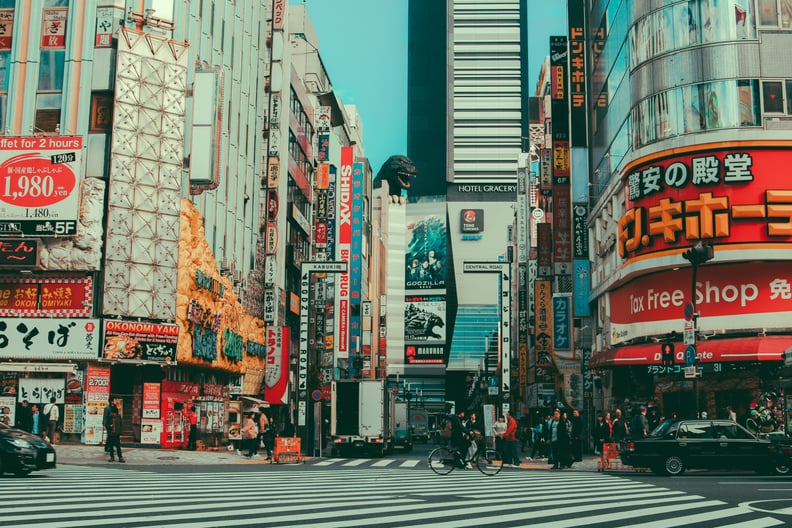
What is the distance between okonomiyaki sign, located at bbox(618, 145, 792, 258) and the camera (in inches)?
1334

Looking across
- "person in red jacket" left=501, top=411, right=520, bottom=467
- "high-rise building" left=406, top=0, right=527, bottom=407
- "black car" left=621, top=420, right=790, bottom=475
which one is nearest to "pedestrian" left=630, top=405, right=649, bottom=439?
"person in red jacket" left=501, top=411, right=520, bottom=467

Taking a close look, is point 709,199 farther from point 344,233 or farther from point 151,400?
point 344,233

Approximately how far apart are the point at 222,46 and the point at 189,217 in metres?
13.4

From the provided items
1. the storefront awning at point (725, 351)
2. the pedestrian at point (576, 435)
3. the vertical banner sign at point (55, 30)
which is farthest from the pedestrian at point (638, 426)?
the vertical banner sign at point (55, 30)

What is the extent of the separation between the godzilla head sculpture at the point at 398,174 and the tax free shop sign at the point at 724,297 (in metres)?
156

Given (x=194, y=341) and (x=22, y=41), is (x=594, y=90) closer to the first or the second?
(x=194, y=341)

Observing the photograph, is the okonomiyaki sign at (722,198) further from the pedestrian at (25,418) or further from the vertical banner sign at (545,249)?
the vertical banner sign at (545,249)

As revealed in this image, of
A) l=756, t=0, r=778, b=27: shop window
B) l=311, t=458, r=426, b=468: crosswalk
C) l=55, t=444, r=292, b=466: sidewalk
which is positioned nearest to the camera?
l=55, t=444, r=292, b=466: sidewalk

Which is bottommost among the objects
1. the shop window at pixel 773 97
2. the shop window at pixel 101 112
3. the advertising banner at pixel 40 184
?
the advertising banner at pixel 40 184

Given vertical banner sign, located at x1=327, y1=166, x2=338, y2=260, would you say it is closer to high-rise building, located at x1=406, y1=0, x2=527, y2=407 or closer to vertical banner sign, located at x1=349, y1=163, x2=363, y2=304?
vertical banner sign, located at x1=349, y1=163, x2=363, y2=304

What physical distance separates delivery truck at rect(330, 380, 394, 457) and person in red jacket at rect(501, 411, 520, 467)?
7.67m

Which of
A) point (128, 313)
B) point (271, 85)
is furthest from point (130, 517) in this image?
point (271, 85)

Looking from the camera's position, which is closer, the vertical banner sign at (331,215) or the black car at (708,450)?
the black car at (708,450)

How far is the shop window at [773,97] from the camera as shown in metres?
35.2
